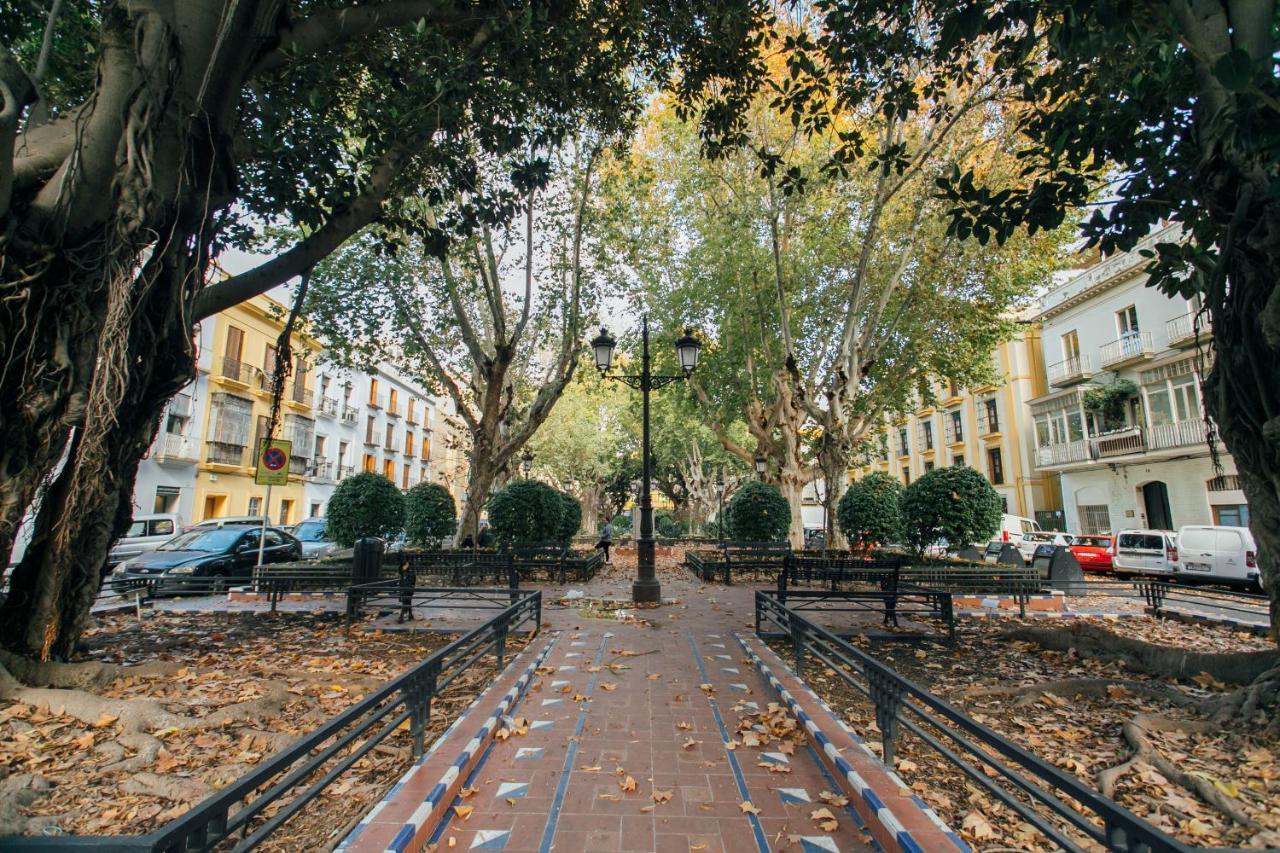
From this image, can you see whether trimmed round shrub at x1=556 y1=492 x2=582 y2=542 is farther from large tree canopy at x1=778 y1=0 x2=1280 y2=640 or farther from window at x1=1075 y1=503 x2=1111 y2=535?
window at x1=1075 y1=503 x2=1111 y2=535

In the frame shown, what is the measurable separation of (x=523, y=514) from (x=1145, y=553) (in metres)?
18.0

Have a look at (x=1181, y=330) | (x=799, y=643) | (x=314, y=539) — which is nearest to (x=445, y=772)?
(x=799, y=643)

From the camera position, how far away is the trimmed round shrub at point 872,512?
17125mm

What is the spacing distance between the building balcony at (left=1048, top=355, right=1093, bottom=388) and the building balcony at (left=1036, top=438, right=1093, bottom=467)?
105 inches

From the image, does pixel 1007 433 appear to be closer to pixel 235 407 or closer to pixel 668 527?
pixel 668 527

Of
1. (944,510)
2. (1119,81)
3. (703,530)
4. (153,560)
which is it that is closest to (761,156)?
(1119,81)

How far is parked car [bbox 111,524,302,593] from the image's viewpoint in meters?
11.6

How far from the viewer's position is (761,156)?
7.64 m

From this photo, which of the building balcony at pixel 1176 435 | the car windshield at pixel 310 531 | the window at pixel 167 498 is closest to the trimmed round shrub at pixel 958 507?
the building balcony at pixel 1176 435

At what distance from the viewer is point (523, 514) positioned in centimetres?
1723

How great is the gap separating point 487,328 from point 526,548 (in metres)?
8.35

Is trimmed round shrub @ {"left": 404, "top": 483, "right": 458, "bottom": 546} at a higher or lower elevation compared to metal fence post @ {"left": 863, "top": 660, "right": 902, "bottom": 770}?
higher

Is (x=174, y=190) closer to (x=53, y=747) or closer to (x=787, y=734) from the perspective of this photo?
(x=53, y=747)

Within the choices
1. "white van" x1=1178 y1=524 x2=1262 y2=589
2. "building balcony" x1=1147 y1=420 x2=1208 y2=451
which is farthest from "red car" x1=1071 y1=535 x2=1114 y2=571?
"building balcony" x1=1147 y1=420 x2=1208 y2=451
